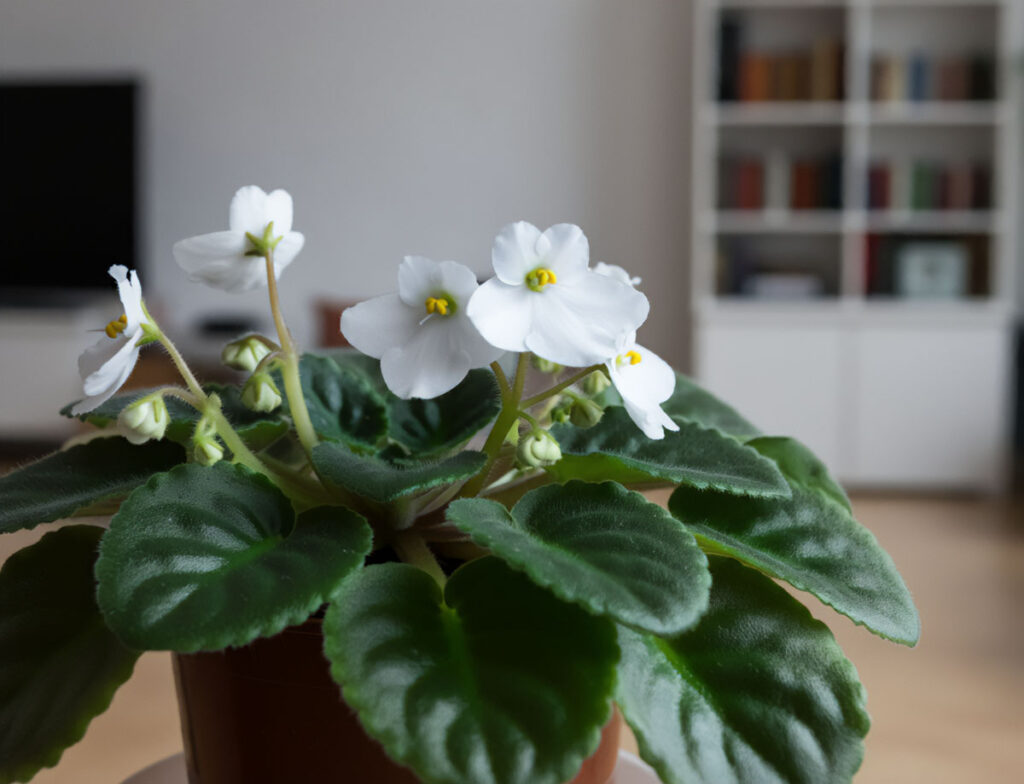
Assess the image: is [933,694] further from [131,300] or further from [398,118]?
[398,118]

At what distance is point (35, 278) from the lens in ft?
15.1

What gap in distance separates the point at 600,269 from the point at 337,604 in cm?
29

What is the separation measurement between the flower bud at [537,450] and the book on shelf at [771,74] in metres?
3.94

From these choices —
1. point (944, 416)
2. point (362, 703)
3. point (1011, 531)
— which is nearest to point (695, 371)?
point (944, 416)

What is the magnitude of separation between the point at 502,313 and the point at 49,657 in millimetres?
242

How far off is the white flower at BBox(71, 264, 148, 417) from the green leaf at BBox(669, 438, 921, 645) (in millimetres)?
265

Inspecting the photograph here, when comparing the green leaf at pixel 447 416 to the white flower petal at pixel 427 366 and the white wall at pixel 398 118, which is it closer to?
the white flower petal at pixel 427 366

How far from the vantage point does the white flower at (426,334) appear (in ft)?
1.59

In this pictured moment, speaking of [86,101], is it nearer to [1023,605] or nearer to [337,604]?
[1023,605]

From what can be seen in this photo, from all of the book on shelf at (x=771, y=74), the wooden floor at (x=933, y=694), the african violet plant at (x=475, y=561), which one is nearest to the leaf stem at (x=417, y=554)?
the african violet plant at (x=475, y=561)

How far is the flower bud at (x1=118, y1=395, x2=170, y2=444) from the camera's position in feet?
1.58

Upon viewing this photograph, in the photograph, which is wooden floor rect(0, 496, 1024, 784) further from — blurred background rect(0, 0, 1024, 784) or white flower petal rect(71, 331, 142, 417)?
white flower petal rect(71, 331, 142, 417)

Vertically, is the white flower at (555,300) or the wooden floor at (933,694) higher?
the white flower at (555,300)

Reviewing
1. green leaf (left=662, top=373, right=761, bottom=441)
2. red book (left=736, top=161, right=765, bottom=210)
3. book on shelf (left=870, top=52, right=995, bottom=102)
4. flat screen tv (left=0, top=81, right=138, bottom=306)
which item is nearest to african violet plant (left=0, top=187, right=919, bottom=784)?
green leaf (left=662, top=373, right=761, bottom=441)
